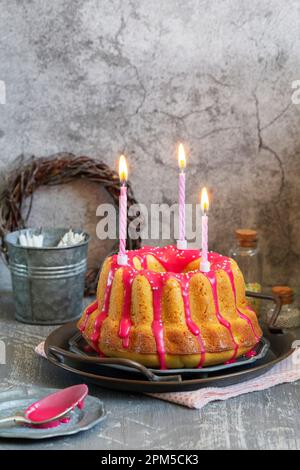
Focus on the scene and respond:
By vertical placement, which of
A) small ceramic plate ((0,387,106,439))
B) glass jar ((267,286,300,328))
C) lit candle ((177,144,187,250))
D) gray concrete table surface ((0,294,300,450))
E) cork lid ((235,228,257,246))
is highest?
lit candle ((177,144,187,250))

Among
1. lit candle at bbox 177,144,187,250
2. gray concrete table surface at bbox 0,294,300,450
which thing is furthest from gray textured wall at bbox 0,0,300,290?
gray concrete table surface at bbox 0,294,300,450

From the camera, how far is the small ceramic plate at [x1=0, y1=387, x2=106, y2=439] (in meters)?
1.37

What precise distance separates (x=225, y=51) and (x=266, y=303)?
28.0 inches

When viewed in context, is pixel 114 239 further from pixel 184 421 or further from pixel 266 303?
pixel 184 421

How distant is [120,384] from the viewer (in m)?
1.53

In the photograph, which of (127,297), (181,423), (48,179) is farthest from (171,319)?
(48,179)

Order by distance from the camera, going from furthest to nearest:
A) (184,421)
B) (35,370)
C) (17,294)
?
(17,294) → (35,370) → (184,421)

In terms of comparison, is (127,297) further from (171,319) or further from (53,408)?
(53,408)

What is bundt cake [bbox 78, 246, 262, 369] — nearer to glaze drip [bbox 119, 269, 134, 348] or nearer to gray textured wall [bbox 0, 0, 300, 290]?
glaze drip [bbox 119, 269, 134, 348]

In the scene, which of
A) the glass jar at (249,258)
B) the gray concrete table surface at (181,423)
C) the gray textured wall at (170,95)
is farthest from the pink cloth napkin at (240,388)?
the gray textured wall at (170,95)

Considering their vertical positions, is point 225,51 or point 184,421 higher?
point 225,51

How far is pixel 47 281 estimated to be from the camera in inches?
80.4

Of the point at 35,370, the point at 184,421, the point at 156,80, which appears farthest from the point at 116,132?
the point at 184,421

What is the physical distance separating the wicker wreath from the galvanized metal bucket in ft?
0.41
